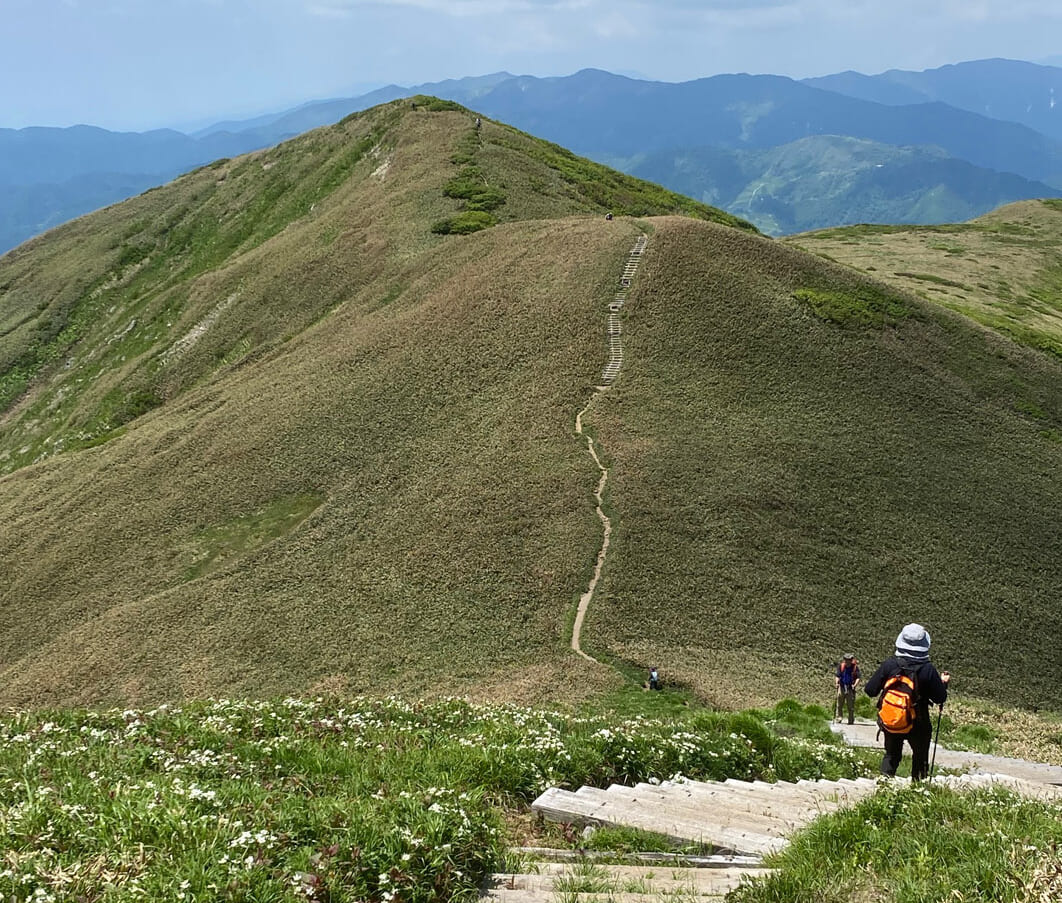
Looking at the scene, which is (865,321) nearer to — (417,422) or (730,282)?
(730,282)

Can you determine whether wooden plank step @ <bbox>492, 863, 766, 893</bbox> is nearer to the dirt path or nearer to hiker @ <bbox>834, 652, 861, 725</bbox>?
the dirt path

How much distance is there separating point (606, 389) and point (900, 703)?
39894mm

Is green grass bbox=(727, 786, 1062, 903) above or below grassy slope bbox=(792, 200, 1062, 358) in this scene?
below

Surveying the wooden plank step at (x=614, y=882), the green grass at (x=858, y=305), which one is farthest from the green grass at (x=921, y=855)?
the green grass at (x=858, y=305)

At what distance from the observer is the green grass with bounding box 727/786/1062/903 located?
7102mm

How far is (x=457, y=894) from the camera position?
25.8 feet

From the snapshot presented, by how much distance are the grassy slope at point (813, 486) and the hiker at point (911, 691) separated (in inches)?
705

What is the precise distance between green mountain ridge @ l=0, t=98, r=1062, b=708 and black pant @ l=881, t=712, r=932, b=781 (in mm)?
17330

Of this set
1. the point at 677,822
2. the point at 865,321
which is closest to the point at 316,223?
the point at 865,321

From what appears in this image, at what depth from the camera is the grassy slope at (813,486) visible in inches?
1387

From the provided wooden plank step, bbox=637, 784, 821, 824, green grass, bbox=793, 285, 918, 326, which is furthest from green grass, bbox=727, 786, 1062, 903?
green grass, bbox=793, 285, 918, 326

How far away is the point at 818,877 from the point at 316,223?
99.2 m

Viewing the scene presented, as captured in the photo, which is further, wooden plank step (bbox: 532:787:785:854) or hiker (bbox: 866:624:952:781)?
hiker (bbox: 866:624:952:781)

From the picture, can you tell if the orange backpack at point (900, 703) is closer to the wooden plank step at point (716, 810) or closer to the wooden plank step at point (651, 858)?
the wooden plank step at point (716, 810)
